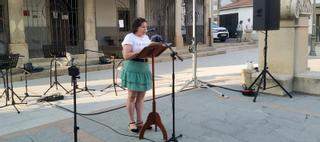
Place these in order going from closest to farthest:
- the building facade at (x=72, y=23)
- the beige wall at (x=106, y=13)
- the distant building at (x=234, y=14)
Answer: the building facade at (x=72, y=23) < the beige wall at (x=106, y=13) < the distant building at (x=234, y=14)

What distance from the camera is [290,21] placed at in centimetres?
703

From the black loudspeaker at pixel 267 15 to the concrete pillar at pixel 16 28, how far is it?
709cm

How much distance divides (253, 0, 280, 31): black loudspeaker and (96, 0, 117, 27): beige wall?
348 inches

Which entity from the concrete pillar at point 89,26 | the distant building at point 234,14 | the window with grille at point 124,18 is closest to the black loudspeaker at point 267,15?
the concrete pillar at point 89,26

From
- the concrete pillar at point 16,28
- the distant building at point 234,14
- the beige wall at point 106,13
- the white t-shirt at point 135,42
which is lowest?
the white t-shirt at point 135,42

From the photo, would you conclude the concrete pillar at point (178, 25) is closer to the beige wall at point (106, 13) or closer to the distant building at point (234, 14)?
the beige wall at point (106, 13)

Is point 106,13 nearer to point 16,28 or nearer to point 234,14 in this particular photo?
point 16,28

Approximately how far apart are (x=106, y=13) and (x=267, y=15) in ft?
30.1

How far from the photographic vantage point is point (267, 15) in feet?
21.7

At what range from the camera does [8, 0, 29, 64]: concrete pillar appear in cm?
1026

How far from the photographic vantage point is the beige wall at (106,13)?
46.9ft

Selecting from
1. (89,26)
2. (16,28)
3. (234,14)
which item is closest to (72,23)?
(89,26)

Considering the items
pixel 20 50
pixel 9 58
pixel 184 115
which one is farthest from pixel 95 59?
pixel 184 115

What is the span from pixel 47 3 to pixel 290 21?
9.10m
